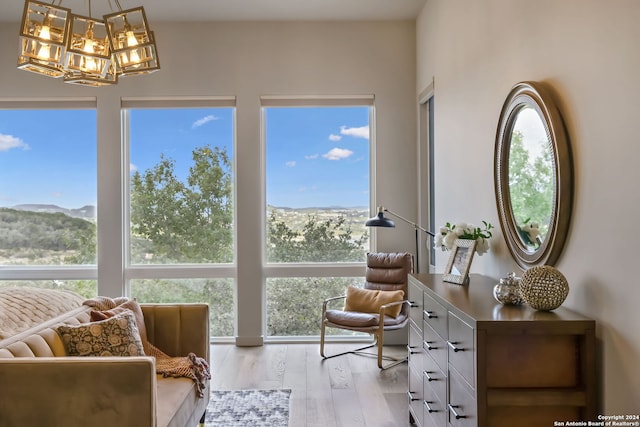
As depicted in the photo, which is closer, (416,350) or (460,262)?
(460,262)

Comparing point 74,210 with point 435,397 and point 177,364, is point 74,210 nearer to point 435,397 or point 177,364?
point 177,364

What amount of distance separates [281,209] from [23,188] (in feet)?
9.19

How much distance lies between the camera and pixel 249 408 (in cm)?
333

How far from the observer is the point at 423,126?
493cm

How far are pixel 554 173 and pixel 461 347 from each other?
0.85 meters

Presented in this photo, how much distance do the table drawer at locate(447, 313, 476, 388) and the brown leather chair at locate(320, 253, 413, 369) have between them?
2006 mm

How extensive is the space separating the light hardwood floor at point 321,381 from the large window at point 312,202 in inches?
19.5

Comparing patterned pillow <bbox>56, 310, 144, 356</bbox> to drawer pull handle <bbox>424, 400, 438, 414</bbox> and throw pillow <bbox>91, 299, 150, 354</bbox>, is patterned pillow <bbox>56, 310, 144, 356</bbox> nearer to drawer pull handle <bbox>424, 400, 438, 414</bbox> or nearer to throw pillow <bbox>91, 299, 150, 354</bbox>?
throw pillow <bbox>91, 299, 150, 354</bbox>

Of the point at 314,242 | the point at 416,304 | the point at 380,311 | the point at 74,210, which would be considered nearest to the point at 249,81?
the point at 314,242

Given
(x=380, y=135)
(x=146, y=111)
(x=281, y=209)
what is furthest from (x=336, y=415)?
(x=146, y=111)

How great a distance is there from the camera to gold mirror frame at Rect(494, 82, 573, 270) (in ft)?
6.56

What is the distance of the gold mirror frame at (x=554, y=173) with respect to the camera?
78.7 inches

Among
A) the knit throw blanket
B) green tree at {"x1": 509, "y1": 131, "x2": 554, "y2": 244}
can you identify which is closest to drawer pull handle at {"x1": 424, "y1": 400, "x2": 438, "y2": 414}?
green tree at {"x1": 509, "y1": 131, "x2": 554, "y2": 244}

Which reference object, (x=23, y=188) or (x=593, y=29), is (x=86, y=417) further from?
(x=23, y=188)
